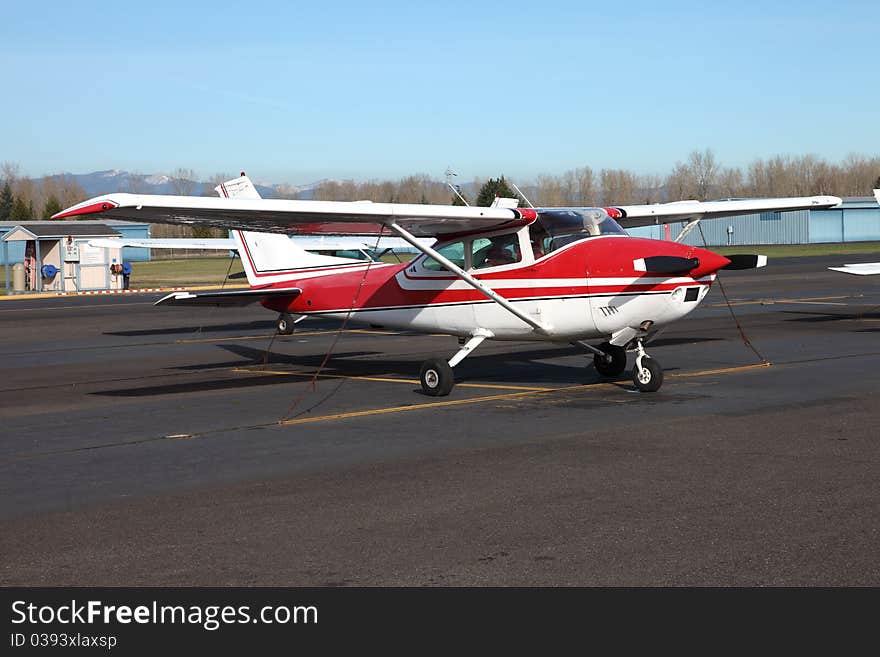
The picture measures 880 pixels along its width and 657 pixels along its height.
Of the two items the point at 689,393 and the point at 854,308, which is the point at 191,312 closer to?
the point at 854,308

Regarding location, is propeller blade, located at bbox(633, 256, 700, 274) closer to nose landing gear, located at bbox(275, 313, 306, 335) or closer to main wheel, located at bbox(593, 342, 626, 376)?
main wheel, located at bbox(593, 342, 626, 376)

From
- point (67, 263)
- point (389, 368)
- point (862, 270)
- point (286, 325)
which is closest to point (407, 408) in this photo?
point (389, 368)

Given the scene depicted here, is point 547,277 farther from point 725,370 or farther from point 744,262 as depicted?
point 725,370

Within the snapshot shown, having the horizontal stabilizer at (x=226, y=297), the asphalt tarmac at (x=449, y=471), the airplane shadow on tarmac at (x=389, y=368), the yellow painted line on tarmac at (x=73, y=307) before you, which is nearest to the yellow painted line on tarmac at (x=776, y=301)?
the airplane shadow on tarmac at (x=389, y=368)

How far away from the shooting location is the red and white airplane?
12.7 m

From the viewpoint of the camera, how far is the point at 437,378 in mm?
13602

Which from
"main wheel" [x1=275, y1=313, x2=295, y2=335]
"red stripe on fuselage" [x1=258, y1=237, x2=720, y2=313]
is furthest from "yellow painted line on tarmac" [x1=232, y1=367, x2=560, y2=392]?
"main wheel" [x1=275, y1=313, x2=295, y2=335]

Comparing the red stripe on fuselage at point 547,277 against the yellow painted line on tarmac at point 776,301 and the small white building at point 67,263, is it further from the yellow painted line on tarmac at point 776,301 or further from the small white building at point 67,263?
the small white building at point 67,263

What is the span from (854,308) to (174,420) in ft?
61.1

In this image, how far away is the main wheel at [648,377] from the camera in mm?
13195

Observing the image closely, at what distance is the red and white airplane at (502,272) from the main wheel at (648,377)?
0.01m

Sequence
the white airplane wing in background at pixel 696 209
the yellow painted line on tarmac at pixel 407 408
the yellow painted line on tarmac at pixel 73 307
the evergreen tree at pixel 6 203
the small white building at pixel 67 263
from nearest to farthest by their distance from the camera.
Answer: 1. the yellow painted line on tarmac at pixel 407 408
2. the white airplane wing in background at pixel 696 209
3. the yellow painted line on tarmac at pixel 73 307
4. the small white building at pixel 67 263
5. the evergreen tree at pixel 6 203

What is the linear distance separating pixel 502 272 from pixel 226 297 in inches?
A: 178
